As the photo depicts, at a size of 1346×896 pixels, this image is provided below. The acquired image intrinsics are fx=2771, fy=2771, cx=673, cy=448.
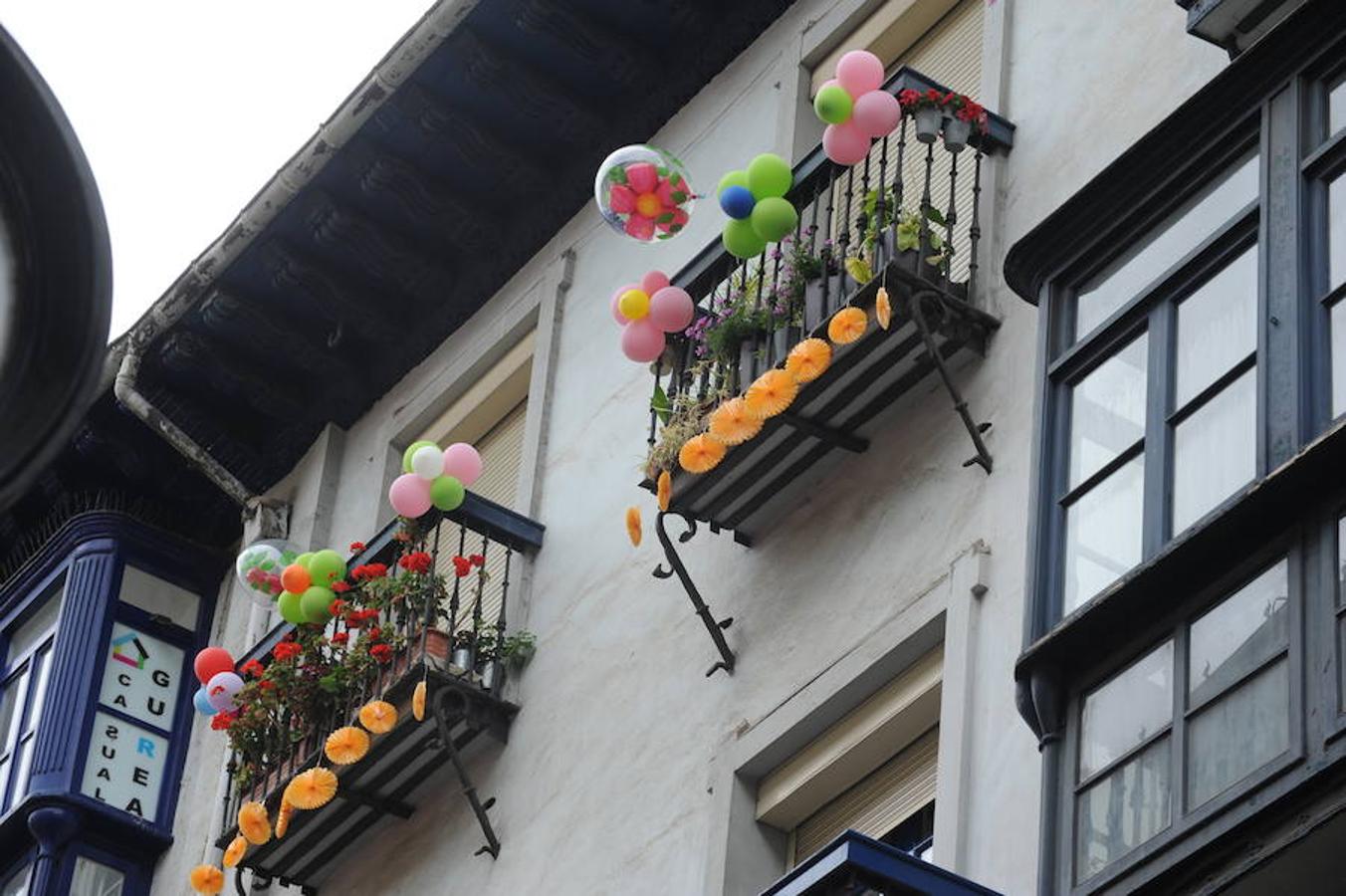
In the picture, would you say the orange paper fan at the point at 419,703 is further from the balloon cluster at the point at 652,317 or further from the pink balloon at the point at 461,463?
the balloon cluster at the point at 652,317

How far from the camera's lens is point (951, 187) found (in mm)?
12266

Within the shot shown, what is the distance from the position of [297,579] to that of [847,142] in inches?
180

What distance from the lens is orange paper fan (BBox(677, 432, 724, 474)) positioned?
478 inches

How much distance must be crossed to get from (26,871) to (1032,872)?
9.46m

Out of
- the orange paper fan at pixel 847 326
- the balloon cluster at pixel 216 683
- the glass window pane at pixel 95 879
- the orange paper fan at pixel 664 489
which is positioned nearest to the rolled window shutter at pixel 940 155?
the orange paper fan at pixel 847 326

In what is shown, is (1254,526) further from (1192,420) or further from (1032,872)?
(1032,872)

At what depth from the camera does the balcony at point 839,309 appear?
1190 centimetres

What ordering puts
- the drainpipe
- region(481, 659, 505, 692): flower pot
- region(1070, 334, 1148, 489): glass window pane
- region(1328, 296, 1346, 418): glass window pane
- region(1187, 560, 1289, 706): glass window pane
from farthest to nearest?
the drainpipe, region(481, 659, 505, 692): flower pot, region(1070, 334, 1148, 489): glass window pane, region(1328, 296, 1346, 418): glass window pane, region(1187, 560, 1289, 706): glass window pane

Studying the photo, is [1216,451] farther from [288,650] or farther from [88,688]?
[88,688]

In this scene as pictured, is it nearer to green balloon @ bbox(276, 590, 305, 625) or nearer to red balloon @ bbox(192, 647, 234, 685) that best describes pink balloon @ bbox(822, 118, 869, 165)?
green balloon @ bbox(276, 590, 305, 625)

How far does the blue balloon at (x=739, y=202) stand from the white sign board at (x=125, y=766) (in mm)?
7109

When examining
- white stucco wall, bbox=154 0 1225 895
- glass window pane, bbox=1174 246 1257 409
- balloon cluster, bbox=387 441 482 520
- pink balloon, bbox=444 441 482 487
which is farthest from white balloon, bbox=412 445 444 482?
glass window pane, bbox=1174 246 1257 409

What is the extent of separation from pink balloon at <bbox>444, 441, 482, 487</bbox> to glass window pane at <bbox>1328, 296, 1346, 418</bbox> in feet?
22.2

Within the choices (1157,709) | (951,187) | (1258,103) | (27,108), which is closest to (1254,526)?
(1157,709)
